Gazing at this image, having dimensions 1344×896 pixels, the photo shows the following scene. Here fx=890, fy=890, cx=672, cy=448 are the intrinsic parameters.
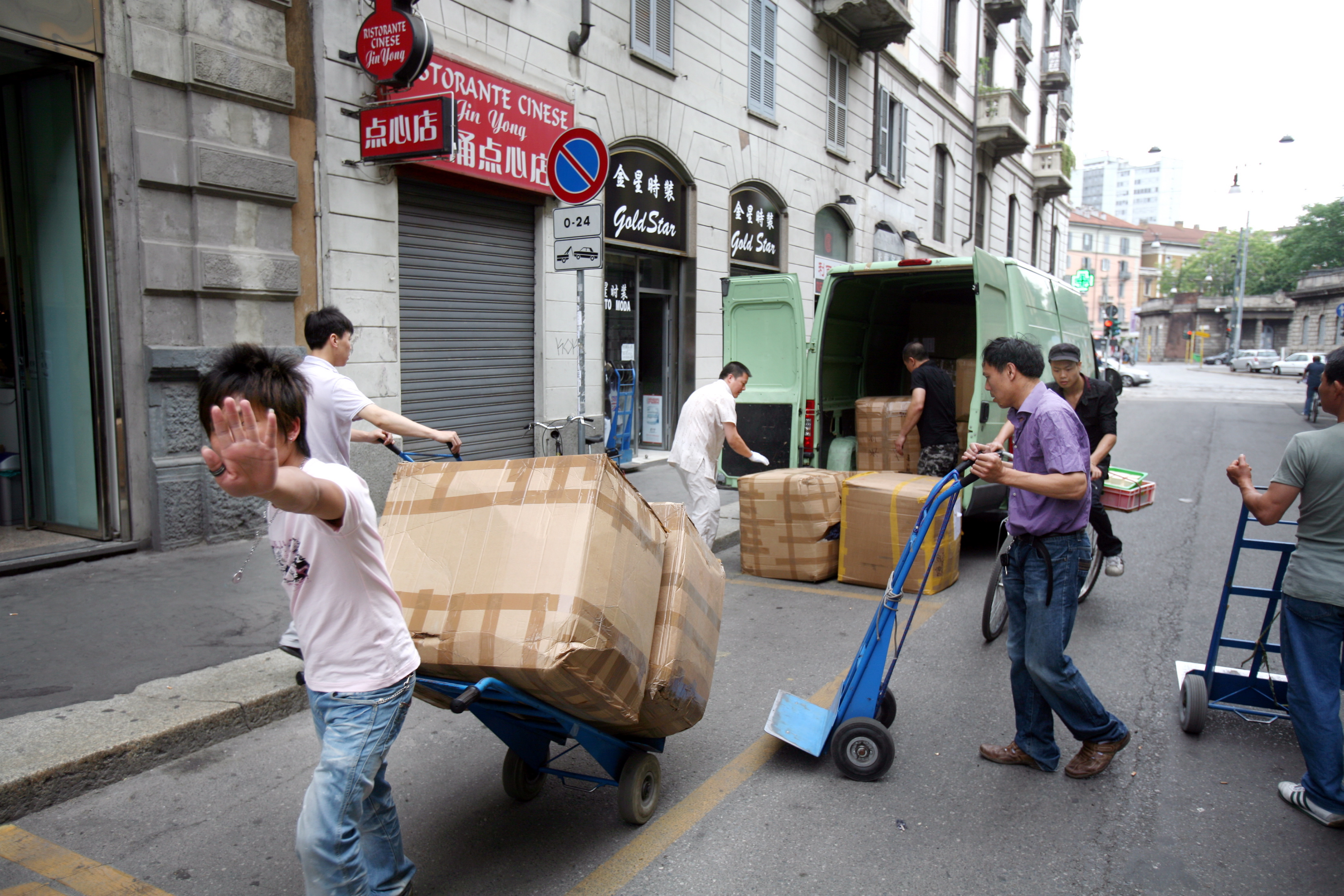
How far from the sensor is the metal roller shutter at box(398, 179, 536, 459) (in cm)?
867

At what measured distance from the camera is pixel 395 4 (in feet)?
24.5

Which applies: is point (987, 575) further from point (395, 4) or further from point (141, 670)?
point (395, 4)

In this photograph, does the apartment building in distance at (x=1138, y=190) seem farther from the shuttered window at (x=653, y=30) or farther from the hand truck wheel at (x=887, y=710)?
the hand truck wheel at (x=887, y=710)

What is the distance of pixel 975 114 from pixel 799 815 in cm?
2452

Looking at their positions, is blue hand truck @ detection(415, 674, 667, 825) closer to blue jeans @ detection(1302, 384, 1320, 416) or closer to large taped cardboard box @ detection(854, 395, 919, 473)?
large taped cardboard box @ detection(854, 395, 919, 473)

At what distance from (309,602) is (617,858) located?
1471mm

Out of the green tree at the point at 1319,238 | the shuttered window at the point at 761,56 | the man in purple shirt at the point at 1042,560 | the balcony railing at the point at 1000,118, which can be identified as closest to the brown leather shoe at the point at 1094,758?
the man in purple shirt at the point at 1042,560

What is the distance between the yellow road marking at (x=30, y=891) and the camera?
9.15 feet

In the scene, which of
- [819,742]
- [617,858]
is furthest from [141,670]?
[819,742]

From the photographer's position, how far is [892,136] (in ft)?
63.6

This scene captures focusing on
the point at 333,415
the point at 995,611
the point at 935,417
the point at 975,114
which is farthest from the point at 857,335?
the point at 975,114

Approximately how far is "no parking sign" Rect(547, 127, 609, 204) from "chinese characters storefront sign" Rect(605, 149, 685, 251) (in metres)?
3.98

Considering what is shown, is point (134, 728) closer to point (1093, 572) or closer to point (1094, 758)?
point (1094, 758)

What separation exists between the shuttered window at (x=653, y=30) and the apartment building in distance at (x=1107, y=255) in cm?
9848
